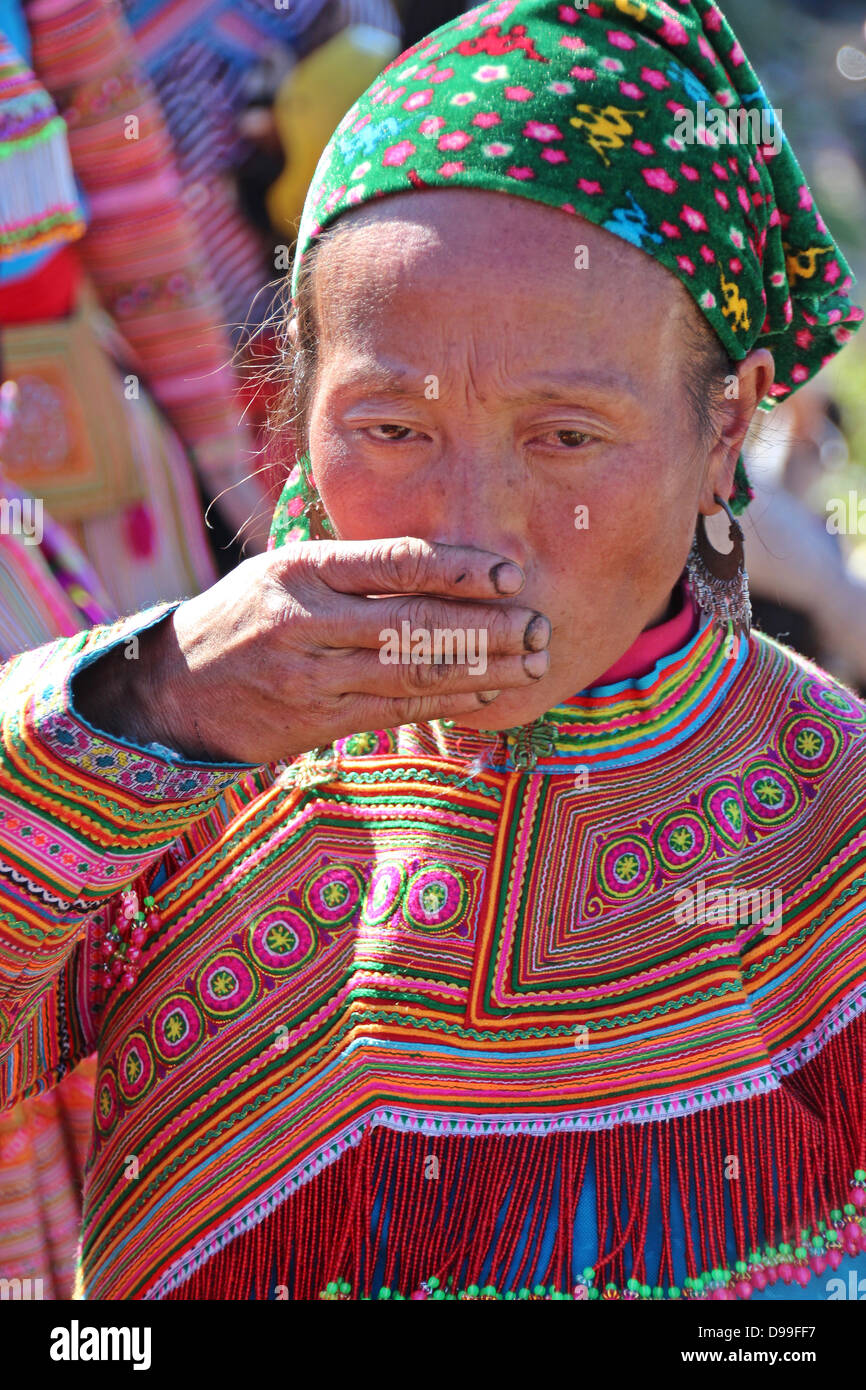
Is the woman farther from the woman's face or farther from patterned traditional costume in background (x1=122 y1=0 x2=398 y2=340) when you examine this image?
patterned traditional costume in background (x1=122 y1=0 x2=398 y2=340)

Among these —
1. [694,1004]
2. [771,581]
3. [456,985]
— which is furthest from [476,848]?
[771,581]

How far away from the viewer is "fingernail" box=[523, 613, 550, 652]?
5.19ft

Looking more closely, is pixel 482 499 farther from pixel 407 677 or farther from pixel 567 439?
pixel 407 677

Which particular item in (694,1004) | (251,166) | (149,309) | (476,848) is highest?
(251,166)

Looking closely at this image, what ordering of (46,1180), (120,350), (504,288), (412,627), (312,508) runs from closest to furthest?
(412,627) → (504,288) → (312,508) → (46,1180) → (120,350)

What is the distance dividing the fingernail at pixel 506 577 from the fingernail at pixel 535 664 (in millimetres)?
81

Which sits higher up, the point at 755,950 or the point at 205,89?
the point at 205,89

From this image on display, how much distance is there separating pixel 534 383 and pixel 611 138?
1.04 ft

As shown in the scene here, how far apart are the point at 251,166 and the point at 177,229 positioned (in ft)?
1.57

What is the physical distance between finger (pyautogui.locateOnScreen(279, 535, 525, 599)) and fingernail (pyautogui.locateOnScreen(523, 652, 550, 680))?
8 cm

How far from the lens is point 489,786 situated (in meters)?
2.02

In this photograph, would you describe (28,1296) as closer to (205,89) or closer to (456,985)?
(456,985)

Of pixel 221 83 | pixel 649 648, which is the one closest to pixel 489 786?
pixel 649 648

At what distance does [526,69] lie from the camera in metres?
1.75
